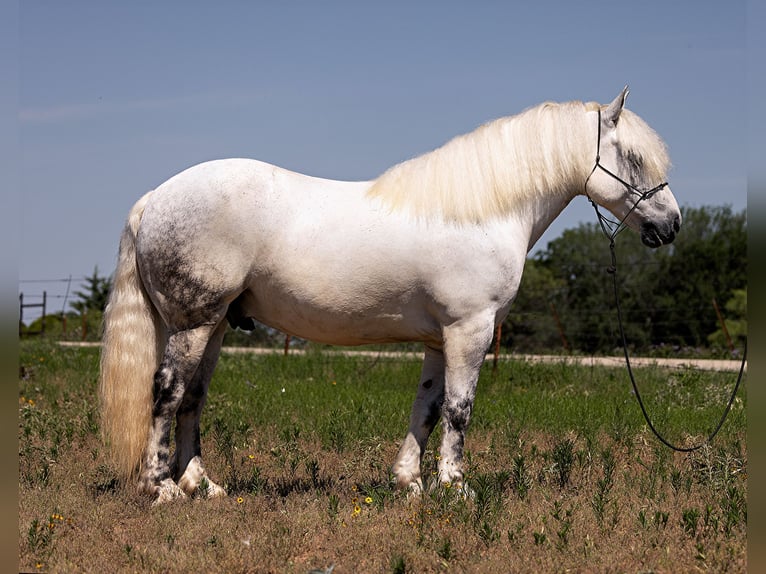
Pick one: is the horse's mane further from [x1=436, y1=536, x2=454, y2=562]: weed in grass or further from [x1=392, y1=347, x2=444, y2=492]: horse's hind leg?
[x1=436, y1=536, x2=454, y2=562]: weed in grass

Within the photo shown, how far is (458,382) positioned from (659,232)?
5.76ft

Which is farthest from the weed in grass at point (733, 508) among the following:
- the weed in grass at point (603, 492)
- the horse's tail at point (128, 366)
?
the horse's tail at point (128, 366)

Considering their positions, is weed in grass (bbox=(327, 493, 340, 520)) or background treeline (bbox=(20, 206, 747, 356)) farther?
background treeline (bbox=(20, 206, 747, 356))

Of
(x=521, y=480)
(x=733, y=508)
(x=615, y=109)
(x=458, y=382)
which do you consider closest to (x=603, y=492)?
(x=521, y=480)

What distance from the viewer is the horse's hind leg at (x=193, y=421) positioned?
5.81m

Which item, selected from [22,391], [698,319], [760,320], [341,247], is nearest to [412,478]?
[341,247]

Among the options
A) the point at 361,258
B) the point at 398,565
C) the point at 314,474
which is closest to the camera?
the point at 398,565

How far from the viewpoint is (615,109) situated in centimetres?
566

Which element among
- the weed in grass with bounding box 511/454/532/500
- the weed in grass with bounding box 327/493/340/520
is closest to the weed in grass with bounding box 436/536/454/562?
the weed in grass with bounding box 327/493/340/520

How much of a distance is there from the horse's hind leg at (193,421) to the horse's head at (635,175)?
285 cm

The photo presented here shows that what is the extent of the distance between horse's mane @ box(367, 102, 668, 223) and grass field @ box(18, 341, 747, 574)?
181cm

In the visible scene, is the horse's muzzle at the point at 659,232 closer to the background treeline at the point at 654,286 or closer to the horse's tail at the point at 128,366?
the horse's tail at the point at 128,366

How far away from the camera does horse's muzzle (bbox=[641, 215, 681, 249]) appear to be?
18.7ft

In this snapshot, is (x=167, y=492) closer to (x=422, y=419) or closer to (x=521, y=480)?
(x=422, y=419)
